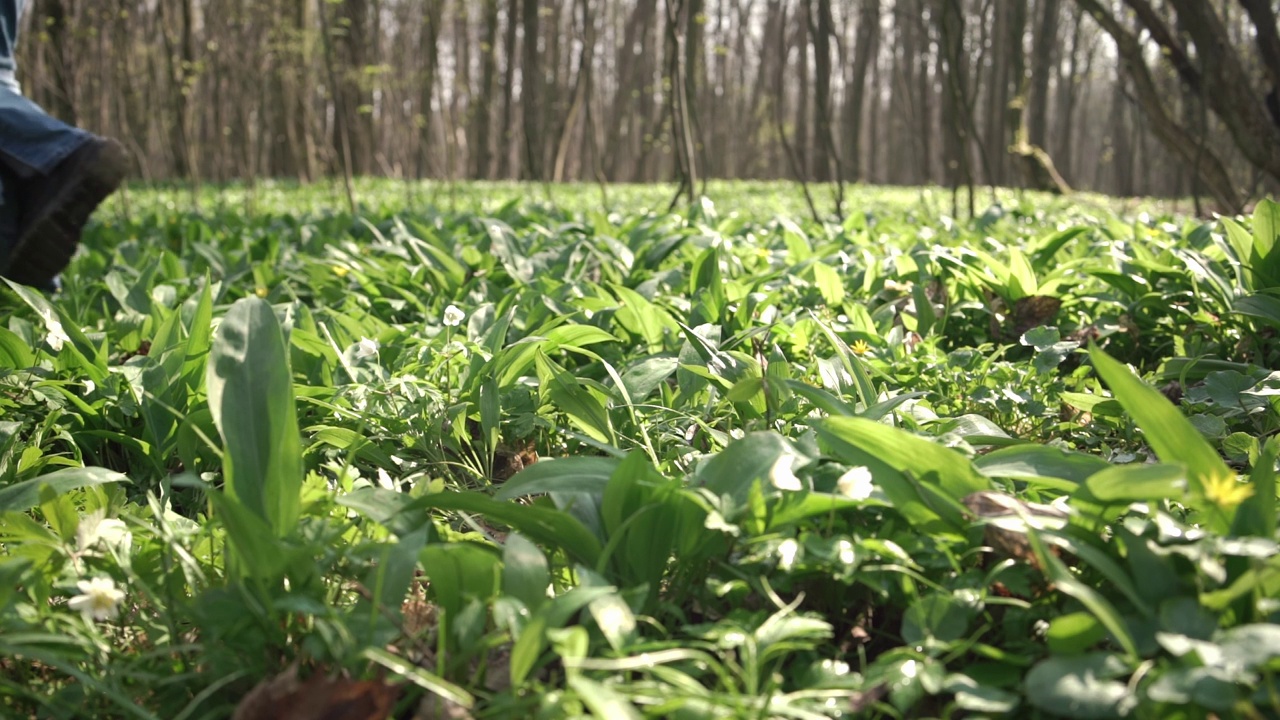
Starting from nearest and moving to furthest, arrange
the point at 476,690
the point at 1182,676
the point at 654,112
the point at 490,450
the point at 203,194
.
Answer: the point at 1182,676
the point at 476,690
the point at 490,450
the point at 203,194
the point at 654,112

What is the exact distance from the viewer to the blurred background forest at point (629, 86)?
5.21 m

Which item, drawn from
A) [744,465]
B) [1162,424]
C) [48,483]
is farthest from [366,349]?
[1162,424]

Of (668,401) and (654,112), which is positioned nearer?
(668,401)

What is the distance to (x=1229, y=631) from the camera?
2.70 ft

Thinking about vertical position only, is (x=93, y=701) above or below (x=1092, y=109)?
below

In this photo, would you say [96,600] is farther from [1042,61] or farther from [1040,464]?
[1042,61]

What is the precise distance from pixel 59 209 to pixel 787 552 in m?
2.67

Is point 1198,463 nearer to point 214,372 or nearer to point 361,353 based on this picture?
point 214,372

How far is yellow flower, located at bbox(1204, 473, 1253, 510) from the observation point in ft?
3.09

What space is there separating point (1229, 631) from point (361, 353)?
159 cm

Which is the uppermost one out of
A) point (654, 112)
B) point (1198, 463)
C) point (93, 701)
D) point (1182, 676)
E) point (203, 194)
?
point (654, 112)

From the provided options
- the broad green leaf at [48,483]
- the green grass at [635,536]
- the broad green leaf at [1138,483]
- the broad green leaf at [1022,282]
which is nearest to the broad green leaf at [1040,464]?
the green grass at [635,536]

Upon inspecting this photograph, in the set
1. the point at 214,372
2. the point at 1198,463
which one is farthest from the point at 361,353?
the point at 1198,463

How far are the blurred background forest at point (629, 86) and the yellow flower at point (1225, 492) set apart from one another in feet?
12.5
